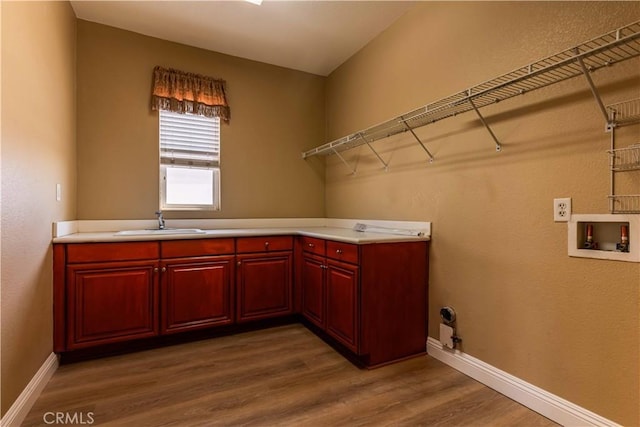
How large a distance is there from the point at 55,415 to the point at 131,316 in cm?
74

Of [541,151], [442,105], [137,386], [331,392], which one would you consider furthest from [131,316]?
[541,151]

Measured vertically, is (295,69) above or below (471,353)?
above

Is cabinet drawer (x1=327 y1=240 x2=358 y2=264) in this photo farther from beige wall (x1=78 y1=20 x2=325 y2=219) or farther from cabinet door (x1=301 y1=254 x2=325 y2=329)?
beige wall (x1=78 y1=20 x2=325 y2=219)

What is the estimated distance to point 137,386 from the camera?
190 centimetres

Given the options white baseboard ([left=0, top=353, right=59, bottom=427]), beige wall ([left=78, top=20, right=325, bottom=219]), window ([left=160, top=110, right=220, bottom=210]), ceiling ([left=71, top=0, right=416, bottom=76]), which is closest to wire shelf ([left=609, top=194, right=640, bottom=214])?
ceiling ([left=71, top=0, right=416, bottom=76])

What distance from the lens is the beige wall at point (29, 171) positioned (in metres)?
1.46

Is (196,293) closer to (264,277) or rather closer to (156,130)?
(264,277)

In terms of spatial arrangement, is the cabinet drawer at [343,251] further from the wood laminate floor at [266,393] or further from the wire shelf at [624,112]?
the wire shelf at [624,112]

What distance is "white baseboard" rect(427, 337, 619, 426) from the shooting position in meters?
1.49

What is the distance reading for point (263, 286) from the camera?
110 inches

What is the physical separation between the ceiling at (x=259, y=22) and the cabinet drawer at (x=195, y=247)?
1.82m

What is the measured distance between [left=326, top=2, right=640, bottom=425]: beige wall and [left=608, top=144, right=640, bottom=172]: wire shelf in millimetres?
37

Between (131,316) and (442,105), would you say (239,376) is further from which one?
(442,105)

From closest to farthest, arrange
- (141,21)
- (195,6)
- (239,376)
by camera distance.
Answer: (239,376), (195,6), (141,21)
